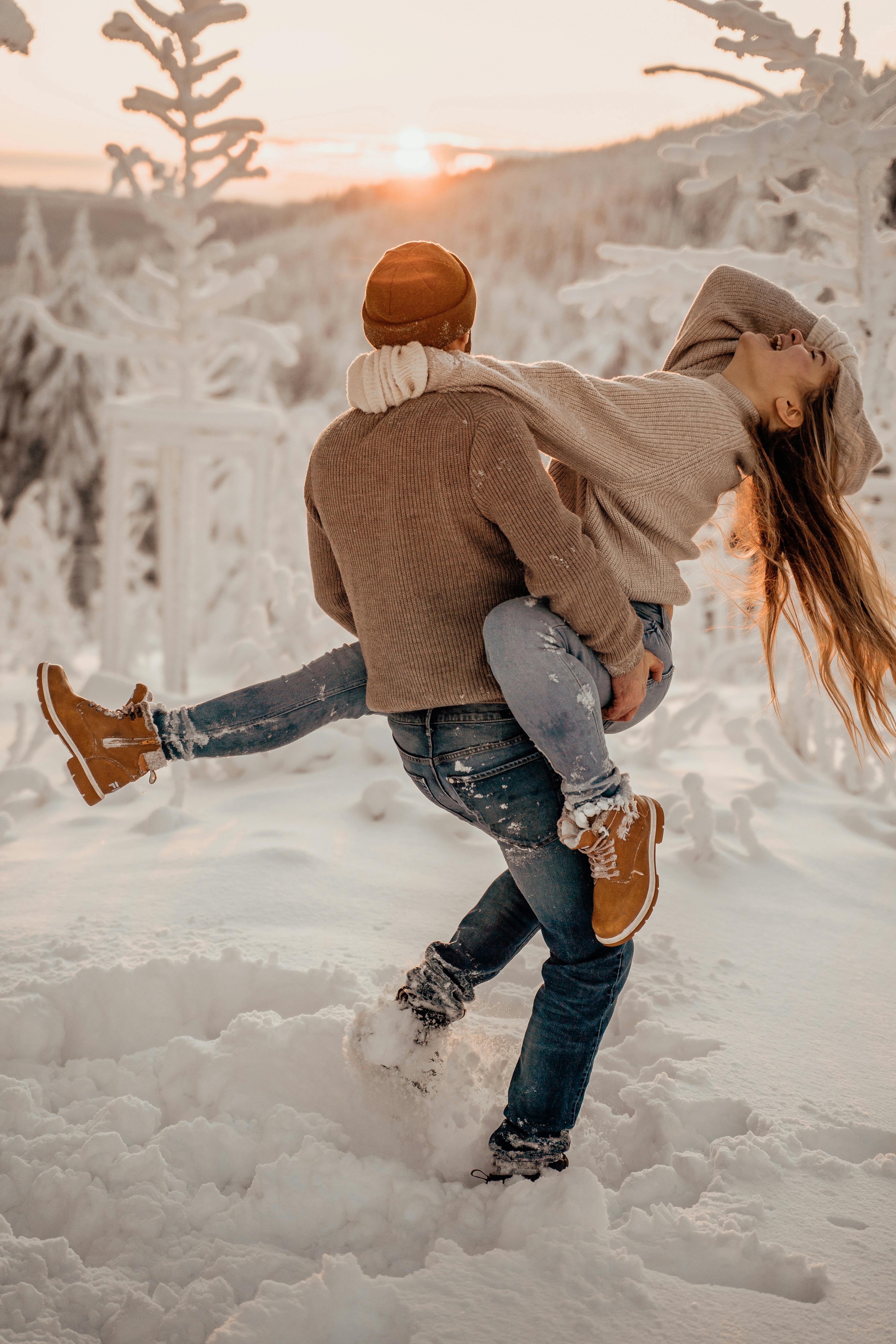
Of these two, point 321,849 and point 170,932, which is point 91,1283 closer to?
point 170,932

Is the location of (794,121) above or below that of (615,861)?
above

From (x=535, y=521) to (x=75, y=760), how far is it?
858 mm

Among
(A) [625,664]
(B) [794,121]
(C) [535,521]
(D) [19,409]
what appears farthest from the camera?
(D) [19,409]

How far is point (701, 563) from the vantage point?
75.4 inches

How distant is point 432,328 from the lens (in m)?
1.38

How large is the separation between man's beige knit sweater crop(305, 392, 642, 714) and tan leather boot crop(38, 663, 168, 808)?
406 millimetres

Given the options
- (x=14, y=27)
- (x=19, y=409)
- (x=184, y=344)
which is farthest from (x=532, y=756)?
(x=19, y=409)

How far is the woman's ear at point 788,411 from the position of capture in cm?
155

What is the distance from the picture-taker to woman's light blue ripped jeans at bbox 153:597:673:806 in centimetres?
130

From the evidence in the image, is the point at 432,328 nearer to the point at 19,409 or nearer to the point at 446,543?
the point at 446,543

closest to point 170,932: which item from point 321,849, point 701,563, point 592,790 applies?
point 321,849

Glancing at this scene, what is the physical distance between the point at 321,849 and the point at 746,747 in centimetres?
226

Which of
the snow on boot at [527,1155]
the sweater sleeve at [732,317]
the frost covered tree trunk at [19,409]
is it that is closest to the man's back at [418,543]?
the sweater sleeve at [732,317]

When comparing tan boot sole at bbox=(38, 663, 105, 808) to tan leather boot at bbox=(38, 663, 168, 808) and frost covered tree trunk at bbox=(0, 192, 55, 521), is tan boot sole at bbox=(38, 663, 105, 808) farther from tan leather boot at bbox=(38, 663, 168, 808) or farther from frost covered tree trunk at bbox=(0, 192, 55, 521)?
frost covered tree trunk at bbox=(0, 192, 55, 521)
